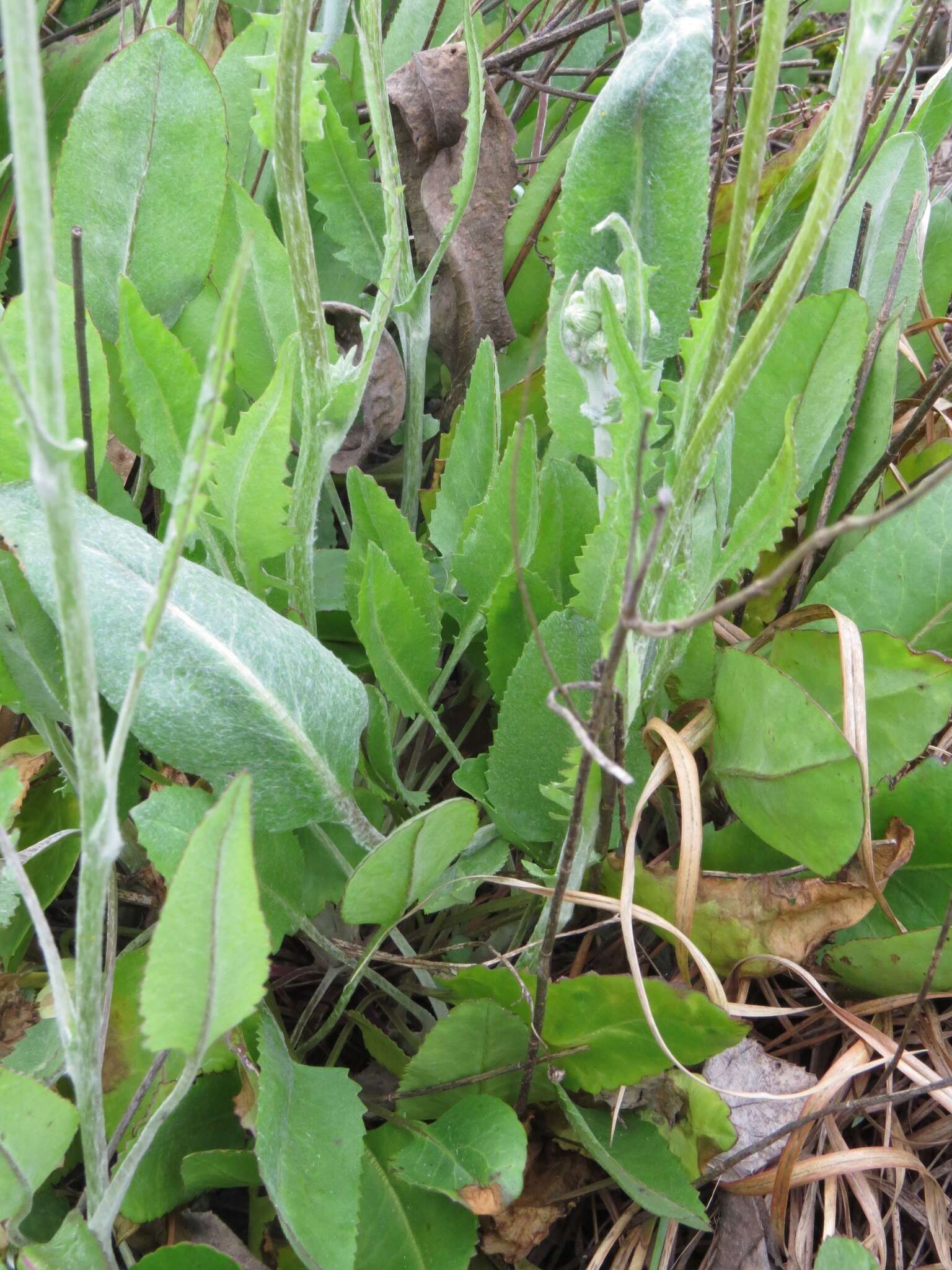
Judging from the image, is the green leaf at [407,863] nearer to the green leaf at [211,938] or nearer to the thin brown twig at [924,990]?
the green leaf at [211,938]

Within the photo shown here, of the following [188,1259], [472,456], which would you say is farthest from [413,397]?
[188,1259]

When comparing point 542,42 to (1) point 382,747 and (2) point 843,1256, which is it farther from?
(2) point 843,1256

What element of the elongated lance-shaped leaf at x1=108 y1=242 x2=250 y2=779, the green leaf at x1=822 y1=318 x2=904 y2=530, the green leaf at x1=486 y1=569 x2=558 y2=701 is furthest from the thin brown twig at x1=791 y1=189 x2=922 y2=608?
the elongated lance-shaped leaf at x1=108 y1=242 x2=250 y2=779

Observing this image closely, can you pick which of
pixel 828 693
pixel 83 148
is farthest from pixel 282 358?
pixel 828 693

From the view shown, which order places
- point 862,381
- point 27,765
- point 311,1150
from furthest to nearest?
point 862,381, point 27,765, point 311,1150

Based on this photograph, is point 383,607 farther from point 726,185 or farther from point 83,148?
point 726,185

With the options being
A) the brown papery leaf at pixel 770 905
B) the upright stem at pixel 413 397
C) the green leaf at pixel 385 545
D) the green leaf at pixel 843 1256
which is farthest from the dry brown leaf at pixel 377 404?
the green leaf at pixel 843 1256

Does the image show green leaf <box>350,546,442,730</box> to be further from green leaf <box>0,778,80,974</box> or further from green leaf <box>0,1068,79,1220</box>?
green leaf <box>0,1068,79,1220</box>
